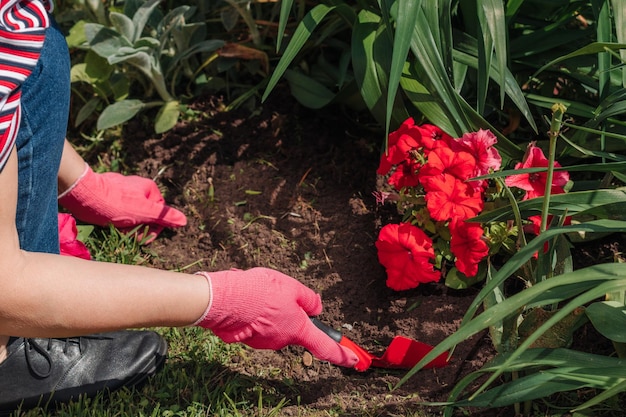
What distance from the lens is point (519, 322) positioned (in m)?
1.52

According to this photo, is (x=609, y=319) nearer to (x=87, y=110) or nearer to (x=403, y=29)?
(x=403, y=29)

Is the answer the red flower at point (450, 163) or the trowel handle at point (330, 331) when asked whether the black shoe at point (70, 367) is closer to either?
the trowel handle at point (330, 331)

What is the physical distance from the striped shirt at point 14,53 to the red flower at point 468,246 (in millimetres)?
895

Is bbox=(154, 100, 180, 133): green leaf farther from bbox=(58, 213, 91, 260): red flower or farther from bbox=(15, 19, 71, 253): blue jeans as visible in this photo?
bbox=(15, 19, 71, 253): blue jeans

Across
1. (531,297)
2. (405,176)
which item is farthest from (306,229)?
(531,297)

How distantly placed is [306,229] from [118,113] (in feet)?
2.09

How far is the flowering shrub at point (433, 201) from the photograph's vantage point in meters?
1.63

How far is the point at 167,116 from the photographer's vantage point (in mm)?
2225

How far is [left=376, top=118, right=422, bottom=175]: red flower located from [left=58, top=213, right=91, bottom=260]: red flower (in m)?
0.76

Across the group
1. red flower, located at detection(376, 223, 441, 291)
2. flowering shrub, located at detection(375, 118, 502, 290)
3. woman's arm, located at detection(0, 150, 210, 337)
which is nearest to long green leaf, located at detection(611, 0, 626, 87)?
flowering shrub, located at detection(375, 118, 502, 290)

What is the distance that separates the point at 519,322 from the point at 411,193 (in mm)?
412

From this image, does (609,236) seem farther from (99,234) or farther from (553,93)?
(99,234)

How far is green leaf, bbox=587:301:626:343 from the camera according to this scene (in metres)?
1.35

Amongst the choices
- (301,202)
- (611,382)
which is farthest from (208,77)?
(611,382)
